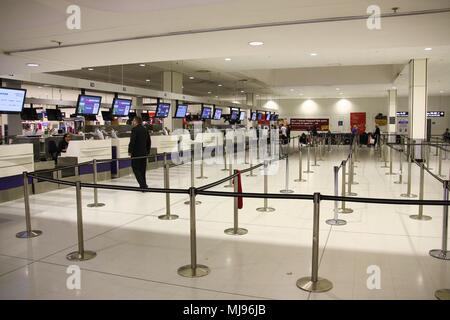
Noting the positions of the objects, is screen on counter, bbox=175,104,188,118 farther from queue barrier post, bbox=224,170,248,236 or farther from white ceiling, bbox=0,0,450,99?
queue barrier post, bbox=224,170,248,236

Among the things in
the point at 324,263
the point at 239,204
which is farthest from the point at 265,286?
the point at 239,204

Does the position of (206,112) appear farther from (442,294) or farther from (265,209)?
(442,294)

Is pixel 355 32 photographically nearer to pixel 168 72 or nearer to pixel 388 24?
pixel 388 24

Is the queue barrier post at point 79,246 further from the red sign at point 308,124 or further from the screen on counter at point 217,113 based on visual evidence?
the red sign at point 308,124

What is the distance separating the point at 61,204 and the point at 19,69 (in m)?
4.56

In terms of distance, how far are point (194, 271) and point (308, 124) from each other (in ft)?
106

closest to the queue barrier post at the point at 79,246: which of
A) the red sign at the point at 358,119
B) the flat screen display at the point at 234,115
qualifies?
the flat screen display at the point at 234,115

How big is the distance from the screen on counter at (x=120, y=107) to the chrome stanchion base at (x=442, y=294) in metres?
10.7

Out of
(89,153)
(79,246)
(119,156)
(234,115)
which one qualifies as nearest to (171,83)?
(234,115)

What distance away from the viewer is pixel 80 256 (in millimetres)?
4562

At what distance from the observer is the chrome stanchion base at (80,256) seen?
453cm

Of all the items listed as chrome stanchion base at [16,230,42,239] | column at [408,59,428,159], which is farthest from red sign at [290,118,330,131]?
chrome stanchion base at [16,230,42,239]
